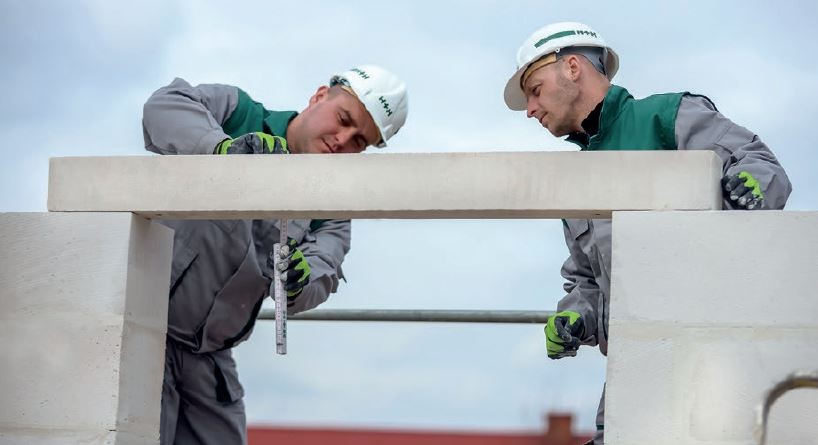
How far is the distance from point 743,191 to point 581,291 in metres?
1.41

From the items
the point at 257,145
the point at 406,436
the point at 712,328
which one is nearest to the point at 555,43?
the point at 257,145

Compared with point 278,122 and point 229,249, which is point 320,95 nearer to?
point 278,122

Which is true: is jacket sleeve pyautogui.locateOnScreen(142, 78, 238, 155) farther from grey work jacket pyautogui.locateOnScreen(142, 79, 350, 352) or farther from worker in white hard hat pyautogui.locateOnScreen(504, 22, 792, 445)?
worker in white hard hat pyautogui.locateOnScreen(504, 22, 792, 445)

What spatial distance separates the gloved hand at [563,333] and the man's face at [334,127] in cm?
112

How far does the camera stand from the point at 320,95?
5.20m

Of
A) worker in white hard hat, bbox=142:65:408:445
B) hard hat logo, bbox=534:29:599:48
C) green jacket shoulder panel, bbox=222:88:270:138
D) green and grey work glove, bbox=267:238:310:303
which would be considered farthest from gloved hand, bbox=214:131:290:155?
hard hat logo, bbox=534:29:599:48

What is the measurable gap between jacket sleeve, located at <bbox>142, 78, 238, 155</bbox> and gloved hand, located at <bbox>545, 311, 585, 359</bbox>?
1.46 metres

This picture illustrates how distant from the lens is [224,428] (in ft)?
16.6

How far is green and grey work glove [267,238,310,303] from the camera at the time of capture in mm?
4426

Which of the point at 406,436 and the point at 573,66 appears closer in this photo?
the point at 573,66

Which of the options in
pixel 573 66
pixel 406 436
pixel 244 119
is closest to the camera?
pixel 573 66

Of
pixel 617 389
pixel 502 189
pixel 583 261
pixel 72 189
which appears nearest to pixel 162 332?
pixel 72 189

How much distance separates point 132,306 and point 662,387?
160 centimetres

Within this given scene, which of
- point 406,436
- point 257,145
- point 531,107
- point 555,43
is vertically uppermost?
point 555,43
